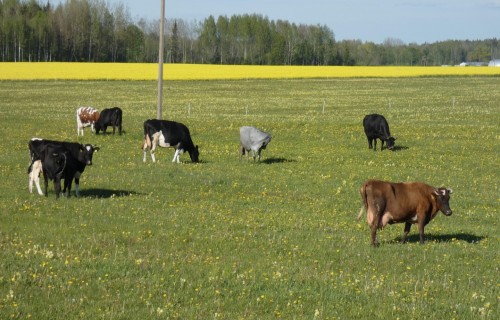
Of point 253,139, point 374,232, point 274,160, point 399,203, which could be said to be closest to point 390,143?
point 274,160

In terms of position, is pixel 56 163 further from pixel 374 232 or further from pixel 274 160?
pixel 274 160

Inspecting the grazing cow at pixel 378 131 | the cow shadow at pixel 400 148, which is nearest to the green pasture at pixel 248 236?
the cow shadow at pixel 400 148

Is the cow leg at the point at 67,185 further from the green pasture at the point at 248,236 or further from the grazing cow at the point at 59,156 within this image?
the green pasture at the point at 248,236

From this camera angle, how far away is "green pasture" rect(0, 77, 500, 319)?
10617 millimetres

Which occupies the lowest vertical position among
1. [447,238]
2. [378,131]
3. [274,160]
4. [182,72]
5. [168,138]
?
[274,160]

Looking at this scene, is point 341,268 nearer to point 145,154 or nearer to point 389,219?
point 389,219

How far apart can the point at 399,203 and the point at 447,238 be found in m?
1.99

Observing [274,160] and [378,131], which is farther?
[378,131]

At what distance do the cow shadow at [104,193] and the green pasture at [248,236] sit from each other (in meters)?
0.11

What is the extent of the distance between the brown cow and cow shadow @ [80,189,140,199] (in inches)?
296

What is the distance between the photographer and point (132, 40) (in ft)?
523

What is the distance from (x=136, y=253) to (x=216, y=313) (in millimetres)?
3806

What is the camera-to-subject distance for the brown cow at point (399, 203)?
49.4 feet

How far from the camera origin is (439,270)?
13.3 m
